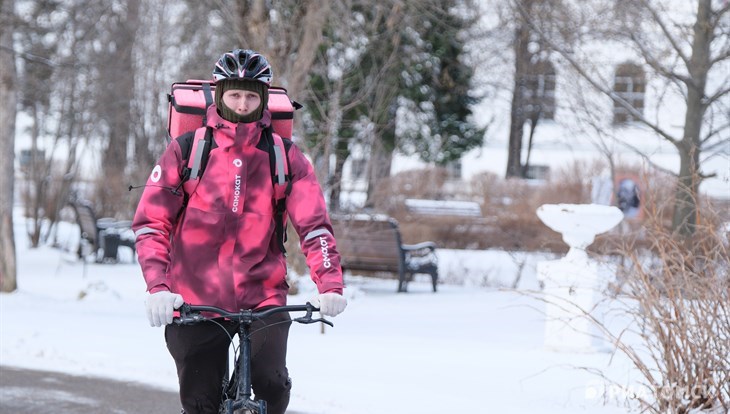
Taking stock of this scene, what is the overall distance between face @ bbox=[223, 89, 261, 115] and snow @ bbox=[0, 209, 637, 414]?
2.52 metres

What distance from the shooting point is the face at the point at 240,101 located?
4117mm

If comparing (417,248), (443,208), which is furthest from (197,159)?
(443,208)

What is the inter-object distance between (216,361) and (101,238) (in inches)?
538

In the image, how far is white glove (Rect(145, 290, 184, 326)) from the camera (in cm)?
361

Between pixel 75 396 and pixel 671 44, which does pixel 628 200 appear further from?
pixel 75 396

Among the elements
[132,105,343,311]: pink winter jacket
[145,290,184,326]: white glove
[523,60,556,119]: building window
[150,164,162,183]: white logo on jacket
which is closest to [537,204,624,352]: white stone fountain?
[132,105,343,311]: pink winter jacket

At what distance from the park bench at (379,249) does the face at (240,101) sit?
10.3m

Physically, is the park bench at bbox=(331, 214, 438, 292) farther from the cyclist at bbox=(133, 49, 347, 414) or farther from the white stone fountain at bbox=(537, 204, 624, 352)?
the cyclist at bbox=(133, 49, 347, 414)

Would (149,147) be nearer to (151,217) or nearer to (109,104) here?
(109,104)

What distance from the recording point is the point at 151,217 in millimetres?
4016

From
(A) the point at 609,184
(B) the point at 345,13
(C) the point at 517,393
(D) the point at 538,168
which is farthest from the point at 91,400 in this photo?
(D) the point at 538,168

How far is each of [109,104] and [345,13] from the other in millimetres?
11328

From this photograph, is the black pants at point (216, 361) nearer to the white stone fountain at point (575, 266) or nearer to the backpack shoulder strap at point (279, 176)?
the backpack shoulder strap at point (279, 176)

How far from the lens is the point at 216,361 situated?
13.5 feet
